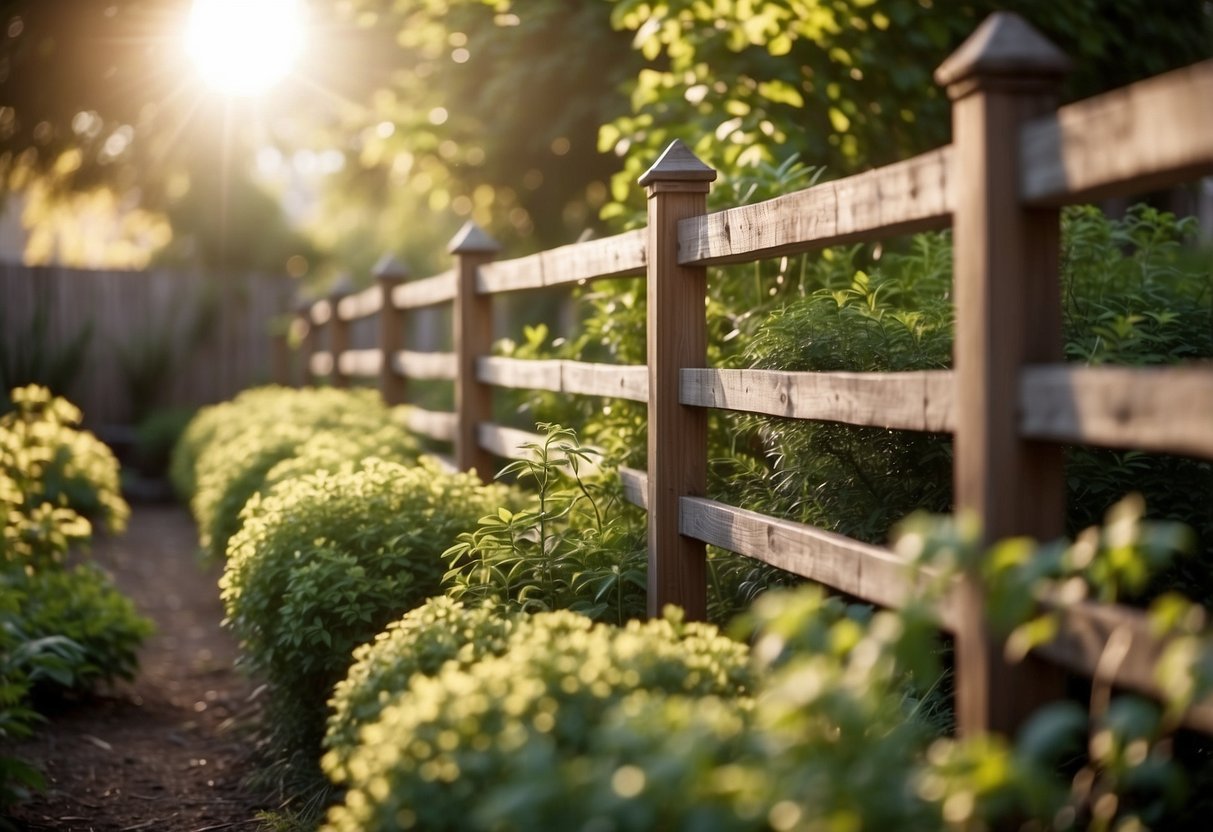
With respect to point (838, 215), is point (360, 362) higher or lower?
lower

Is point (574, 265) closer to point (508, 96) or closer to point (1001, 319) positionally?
point (1001, 319)

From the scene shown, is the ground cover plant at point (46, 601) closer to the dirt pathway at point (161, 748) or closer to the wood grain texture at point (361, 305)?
the dirt pathway at point (161, 748)

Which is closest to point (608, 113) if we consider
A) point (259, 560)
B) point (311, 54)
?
point (311, 54)

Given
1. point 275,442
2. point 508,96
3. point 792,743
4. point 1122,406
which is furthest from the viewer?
point 508,96

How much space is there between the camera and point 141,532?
10141 millimetres

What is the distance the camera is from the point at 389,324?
735cm

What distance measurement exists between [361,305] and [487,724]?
670 centimetres

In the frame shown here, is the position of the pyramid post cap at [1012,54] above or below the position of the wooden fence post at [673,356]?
above

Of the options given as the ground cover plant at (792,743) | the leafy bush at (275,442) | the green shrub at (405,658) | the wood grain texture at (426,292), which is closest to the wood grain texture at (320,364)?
the leafy bush at (275,442)

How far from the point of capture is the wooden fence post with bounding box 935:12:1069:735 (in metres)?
1.89

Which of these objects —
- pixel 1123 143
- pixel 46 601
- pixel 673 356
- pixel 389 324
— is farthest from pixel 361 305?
pixel 1123 143

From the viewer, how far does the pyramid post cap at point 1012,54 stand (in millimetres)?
1861

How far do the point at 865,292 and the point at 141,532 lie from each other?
825 cm

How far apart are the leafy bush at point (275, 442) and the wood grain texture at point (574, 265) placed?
948 millimetres
